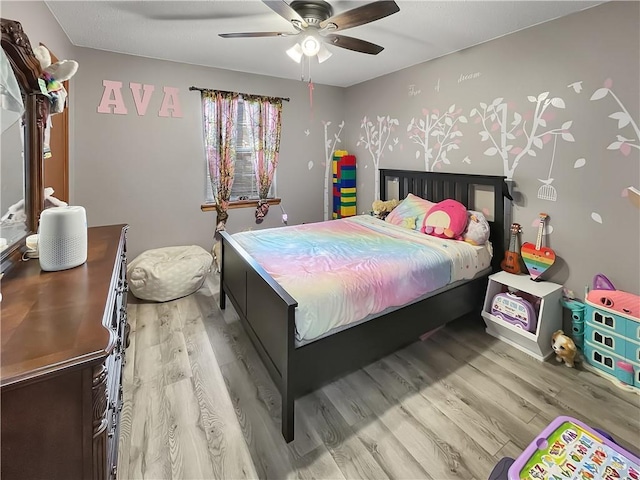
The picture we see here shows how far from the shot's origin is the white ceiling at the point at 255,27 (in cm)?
231

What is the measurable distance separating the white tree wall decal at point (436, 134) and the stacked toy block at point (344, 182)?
1135 millimetres

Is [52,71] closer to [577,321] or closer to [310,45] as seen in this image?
[310,45]

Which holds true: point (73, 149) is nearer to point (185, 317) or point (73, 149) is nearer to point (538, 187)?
point (185, 317)

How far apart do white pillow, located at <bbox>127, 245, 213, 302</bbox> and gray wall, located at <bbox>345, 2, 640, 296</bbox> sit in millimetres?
2987

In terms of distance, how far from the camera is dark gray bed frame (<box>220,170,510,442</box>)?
1703 millimetres

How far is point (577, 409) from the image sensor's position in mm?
1921

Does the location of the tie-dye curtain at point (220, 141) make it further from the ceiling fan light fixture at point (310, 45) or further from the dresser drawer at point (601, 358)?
the dresser drawer at point (601, 358)

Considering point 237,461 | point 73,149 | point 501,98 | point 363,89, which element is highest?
point 363,89

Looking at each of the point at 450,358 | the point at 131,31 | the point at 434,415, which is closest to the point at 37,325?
the point at 434,415

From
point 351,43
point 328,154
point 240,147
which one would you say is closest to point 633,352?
point 351,43

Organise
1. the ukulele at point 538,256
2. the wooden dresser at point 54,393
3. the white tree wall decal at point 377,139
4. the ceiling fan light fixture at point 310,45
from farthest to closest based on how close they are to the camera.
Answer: the white tree wall decal at point 377,139 → the ukulele at point 538,256 → the ceiling fan light fixture at point 310,45 → the wooden dresser at point 54,393

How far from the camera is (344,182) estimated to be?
479 cm

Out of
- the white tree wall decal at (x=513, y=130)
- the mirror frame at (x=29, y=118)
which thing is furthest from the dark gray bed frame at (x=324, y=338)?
the mirror frame at (x=29, y=118)

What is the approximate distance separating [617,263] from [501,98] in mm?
1639
